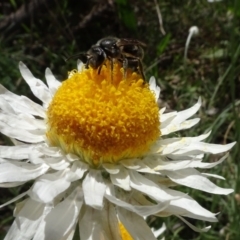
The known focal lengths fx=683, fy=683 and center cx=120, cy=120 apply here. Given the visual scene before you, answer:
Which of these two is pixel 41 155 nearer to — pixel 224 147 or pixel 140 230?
pixel 140 230

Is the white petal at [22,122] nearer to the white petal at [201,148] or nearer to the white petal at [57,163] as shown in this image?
the white petal at [57,163]

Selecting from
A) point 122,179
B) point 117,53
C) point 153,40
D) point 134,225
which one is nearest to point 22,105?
point 117,53

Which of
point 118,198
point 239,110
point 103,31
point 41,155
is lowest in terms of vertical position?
point 239,110

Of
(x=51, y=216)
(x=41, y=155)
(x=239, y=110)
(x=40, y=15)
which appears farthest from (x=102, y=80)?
(x=40, y=15)

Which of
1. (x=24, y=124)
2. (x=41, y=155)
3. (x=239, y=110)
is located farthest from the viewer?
(x=239, y=110)

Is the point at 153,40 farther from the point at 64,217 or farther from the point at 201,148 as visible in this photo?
the point at 64,217

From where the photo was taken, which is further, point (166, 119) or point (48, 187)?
point (166, 119)
